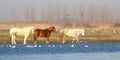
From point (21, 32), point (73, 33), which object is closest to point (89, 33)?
point (73, 33)

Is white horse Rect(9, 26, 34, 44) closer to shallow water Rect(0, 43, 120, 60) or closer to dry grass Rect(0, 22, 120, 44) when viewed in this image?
dry grass Rect(0, 22, 120, 44)

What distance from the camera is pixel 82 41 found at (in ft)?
103

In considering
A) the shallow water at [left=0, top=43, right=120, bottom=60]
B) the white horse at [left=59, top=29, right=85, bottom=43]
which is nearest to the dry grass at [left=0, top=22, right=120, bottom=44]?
the white horse at [left=59, top=29, right=85, bottom=43]

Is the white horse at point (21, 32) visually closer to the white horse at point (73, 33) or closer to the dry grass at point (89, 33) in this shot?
the dry grass at point (89, 33)

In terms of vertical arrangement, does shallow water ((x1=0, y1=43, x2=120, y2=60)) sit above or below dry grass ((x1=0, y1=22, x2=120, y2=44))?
below

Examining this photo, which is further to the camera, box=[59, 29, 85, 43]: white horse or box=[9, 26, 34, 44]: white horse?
box=[59, 29, 85, 43]: white horse

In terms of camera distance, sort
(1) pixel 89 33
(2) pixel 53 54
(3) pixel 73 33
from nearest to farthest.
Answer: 1. (2) pixel 53 54
2. (3) pixel 73 33
3. (1) pixel 89 33

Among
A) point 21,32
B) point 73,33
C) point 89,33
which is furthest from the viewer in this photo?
point 89,33

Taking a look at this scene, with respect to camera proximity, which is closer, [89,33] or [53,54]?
[53,54]

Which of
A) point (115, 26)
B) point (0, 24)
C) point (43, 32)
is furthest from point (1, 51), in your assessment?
point (115, 26)

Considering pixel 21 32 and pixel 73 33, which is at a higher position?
pixel 21 32

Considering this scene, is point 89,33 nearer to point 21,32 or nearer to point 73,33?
point 73,33

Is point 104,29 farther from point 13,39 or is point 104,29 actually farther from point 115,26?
point 13,39

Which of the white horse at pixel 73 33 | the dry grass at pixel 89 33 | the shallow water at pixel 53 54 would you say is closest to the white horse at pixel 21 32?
the dry grass at pixel 89 33
